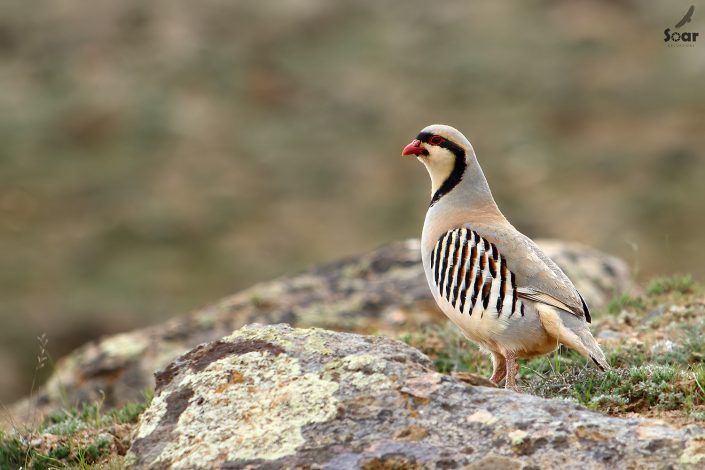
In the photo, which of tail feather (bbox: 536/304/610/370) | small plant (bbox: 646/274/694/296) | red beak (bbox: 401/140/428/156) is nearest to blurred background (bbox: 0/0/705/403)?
small plant (bbox: 646/274/694/296)

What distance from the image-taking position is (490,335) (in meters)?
5.34

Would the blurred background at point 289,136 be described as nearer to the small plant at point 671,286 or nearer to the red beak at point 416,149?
the small plant at point 671,286

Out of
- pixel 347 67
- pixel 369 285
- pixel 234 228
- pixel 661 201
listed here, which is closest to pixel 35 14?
pixel 347 67

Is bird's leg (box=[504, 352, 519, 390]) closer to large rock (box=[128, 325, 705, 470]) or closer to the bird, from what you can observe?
the bird

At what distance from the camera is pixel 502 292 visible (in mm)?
5289

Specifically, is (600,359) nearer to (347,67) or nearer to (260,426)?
(260,426)

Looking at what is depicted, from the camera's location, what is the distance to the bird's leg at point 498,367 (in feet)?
18.5

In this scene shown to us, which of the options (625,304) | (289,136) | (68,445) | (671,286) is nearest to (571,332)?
(625,304)

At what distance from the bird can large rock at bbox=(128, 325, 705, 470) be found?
77cm

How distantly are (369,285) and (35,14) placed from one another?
22.6 m

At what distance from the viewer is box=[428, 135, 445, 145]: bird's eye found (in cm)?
605

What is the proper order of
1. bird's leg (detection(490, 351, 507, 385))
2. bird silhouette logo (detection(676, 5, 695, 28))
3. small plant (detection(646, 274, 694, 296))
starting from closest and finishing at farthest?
bird's leg (detection(490, 351, 507, 385)) → small plant (detection(646, 274, 694, 296)) → bird silhouette logo (detection(676, 5, 695, 28))

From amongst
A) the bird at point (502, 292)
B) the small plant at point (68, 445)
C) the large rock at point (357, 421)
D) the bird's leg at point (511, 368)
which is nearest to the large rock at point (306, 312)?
the small plant at point (68, 445)

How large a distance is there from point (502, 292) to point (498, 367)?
599 millimetres
